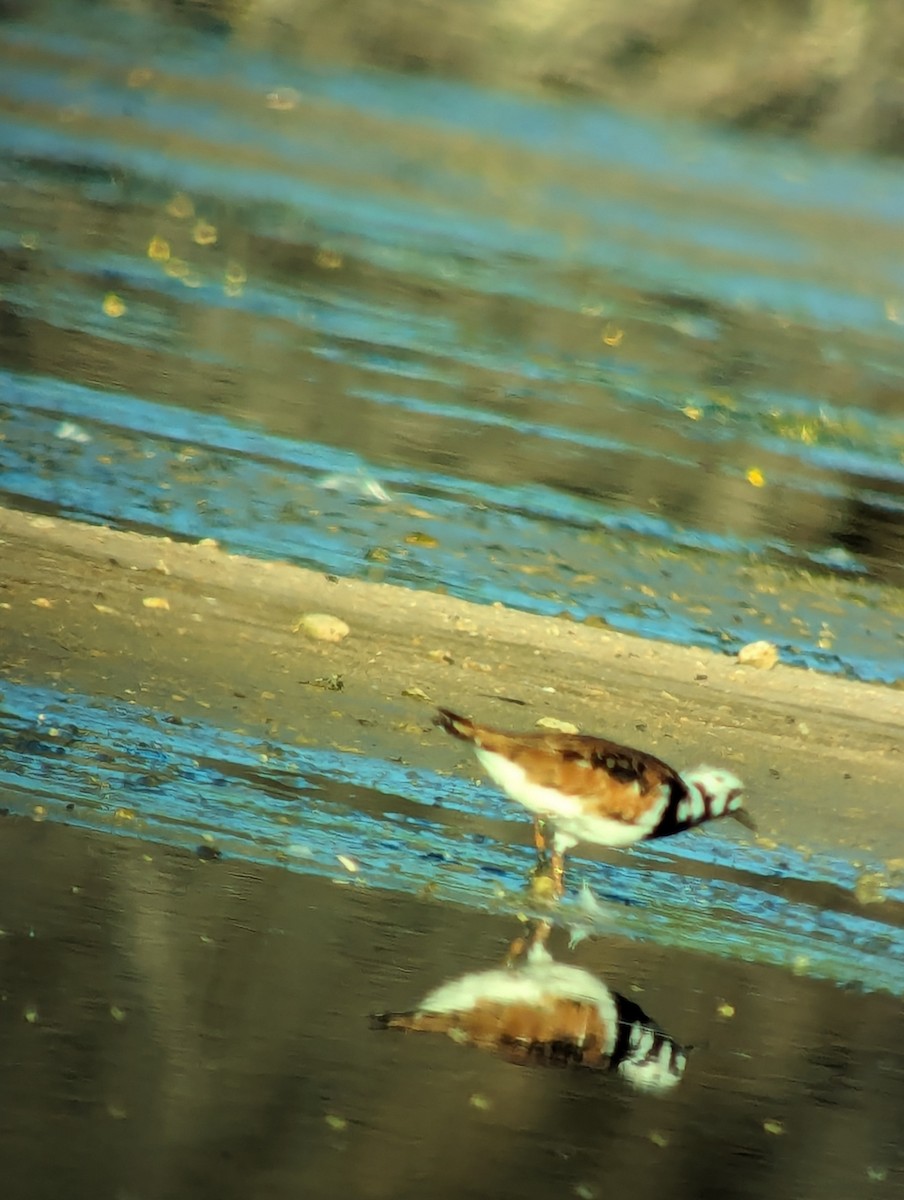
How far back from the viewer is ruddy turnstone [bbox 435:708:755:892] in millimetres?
1664

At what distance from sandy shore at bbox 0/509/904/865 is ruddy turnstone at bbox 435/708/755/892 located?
6.2 inches

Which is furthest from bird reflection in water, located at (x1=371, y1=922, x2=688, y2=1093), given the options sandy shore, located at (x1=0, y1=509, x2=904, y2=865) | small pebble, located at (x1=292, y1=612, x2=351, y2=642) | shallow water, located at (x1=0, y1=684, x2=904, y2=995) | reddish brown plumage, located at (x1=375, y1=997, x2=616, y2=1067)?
small pebble, located at (x1=292, y1=612, x2=351, y2=642)

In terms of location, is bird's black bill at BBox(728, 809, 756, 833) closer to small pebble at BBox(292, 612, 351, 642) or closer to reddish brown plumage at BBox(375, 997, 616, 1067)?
reddish brown plumage at BBox(375, 997, 616, 1067)

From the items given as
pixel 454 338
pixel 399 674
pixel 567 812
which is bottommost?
pixel 399 674

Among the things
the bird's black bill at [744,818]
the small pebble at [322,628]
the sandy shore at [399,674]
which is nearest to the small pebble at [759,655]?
the sandy shore at [399,674]

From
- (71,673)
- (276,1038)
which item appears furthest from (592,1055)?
(71,673)

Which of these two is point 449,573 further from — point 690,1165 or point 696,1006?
point 690,1165

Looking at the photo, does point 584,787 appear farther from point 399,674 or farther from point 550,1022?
point 399,674

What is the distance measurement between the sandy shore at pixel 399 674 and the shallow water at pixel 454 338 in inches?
2.3

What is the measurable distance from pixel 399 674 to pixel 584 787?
0.49 meters

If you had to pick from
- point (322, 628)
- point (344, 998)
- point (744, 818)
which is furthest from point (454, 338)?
point (344, 998)

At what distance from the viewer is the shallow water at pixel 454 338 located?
1924mm

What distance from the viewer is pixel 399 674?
205 centimetres

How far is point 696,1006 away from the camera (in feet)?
4.88
